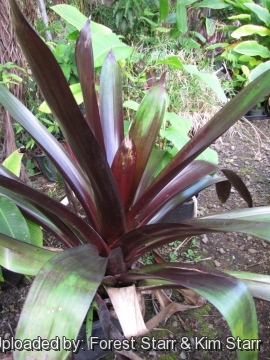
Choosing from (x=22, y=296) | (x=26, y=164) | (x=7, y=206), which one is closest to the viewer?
(x=7, y=206)

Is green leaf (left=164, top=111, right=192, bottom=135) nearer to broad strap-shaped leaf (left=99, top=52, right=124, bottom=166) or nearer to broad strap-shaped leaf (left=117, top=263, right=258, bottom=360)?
broad strap-shaped leaf (left=99, top=52, right=124, bottom=166)

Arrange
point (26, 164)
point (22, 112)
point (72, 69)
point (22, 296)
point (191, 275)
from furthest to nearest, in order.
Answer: point (26, 164)
point (72, 69)
point (22, 296)
point (22, 112)
point (191, 275)

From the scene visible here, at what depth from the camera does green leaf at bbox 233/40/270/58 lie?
2.69m

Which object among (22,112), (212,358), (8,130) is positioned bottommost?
(212,358)

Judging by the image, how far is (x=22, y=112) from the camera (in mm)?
834

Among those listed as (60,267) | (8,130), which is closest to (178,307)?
(60,267)

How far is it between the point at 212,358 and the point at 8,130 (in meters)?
1.27

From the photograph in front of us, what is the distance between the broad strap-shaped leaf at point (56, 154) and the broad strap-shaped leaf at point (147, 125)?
13 centimetres

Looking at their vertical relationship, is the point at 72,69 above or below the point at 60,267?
above

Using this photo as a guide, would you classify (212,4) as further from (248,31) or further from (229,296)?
(229,296)

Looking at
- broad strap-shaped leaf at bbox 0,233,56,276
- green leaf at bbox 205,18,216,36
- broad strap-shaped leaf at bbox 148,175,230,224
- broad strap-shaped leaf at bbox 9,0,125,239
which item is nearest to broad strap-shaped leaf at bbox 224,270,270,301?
broad strap-shaped leaf at bbox 148,175,230,224

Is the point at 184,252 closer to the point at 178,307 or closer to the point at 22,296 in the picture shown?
the point at 178,307

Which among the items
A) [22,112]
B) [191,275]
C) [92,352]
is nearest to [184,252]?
[92,352]

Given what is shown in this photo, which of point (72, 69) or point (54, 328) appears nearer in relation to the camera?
point (54, 328)
